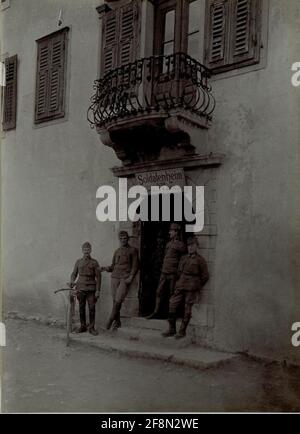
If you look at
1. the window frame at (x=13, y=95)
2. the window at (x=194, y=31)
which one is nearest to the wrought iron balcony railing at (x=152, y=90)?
the window at (x=194, y=31)

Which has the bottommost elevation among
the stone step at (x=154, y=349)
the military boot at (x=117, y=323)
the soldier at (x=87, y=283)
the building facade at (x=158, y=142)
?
the stone step at (x=154, y=349)

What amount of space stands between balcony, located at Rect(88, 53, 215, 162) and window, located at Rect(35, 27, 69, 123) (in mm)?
429

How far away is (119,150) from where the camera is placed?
5.94 metres

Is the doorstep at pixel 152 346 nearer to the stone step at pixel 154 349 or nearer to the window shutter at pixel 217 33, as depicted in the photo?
the stone step at pixel 154 349

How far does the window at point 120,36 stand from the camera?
6125mm

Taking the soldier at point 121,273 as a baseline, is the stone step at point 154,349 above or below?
below

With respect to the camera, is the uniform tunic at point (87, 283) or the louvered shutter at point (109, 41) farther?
the louvered shutter at point (109, 41)

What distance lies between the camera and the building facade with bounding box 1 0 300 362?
15.9ft

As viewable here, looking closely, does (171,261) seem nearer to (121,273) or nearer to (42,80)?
(121,273)

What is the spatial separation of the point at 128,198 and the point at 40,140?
1422 millimetres

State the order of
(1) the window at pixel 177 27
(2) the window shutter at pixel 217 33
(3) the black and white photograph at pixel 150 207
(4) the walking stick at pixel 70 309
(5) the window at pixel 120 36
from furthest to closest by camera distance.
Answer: (5) the window at pixel 120 36
(1) the window at pixel 177 27
(4) the walking stick at pixel 70 309
(2) the window shutter at pixel 217 33
(3) the black and white photograph at pixel 150 207

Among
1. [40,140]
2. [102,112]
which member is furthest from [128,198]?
[40,140]

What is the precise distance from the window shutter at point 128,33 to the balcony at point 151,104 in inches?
6.2

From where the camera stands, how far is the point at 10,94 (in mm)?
6125
